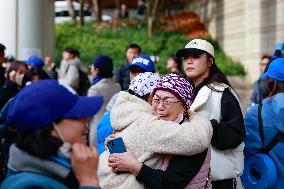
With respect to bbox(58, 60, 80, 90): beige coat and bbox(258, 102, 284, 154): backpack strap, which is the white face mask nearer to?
bbox(58, 60, 80, 90): beige coat

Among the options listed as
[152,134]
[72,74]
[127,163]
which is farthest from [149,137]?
[72,74]

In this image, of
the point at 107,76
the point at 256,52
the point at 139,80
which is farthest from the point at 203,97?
the point at 256,52

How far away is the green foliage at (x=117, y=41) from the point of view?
19109 mm

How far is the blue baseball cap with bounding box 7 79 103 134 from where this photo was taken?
238 cm

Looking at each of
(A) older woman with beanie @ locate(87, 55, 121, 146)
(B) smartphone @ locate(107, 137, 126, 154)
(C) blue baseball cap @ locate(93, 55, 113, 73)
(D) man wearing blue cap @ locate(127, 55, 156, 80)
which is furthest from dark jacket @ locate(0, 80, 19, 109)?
(B) smartphone @ locate(107, 137, 126, 154)

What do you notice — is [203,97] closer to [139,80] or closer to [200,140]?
[139,80]

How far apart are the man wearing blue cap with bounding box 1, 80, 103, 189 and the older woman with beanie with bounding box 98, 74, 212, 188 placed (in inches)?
29.5

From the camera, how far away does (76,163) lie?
2459 mm

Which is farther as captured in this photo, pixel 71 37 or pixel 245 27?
pixel 71 37

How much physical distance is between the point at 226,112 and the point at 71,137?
75.0 inches

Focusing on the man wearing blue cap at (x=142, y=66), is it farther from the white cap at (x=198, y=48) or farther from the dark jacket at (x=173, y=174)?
the dark jacket at (x=173, y=174)

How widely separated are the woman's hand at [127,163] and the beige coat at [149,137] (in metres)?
0.05

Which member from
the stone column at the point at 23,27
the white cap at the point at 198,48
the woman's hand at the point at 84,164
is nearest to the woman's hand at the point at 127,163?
the woman's hand at the point at 84,164

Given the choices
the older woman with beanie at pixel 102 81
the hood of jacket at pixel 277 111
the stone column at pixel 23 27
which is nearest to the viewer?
the hood of jacket at pixel 277 111
